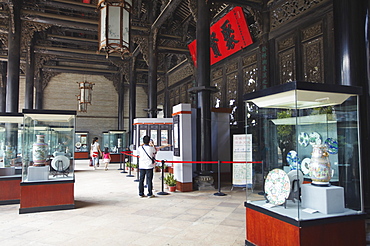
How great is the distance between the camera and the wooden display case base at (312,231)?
101 inches

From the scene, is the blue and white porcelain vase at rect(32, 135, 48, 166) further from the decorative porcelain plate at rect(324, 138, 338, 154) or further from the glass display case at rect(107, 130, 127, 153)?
the glass display case at rect(107, 130, 127, 153)

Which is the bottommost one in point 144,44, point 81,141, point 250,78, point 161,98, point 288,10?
point 81,141

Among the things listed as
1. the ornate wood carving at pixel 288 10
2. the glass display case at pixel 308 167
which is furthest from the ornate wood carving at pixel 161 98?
the glass display case at pixel 308 167

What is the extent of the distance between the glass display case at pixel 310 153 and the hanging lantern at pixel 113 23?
4078 mm

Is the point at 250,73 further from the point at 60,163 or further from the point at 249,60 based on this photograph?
the point at 60,163

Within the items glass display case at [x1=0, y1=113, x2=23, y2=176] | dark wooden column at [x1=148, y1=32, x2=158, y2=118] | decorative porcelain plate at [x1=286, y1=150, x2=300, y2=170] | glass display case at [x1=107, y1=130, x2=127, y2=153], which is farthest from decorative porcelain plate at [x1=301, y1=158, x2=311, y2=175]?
glass display case at [x1=107, y1=130, x2=127, y2=153]

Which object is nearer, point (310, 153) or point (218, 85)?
point (310, 153)

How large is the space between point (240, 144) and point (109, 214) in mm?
3556

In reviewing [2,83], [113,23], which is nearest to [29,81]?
[2,83]

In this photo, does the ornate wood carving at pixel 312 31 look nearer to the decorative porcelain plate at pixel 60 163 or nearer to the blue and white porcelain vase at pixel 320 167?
the blue and white porcelain vase at pixel 320 167

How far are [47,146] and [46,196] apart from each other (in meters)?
1.04

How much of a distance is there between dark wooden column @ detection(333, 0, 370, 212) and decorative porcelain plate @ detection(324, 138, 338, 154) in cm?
116

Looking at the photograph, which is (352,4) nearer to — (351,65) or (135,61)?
(351,65)

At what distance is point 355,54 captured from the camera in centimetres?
409
